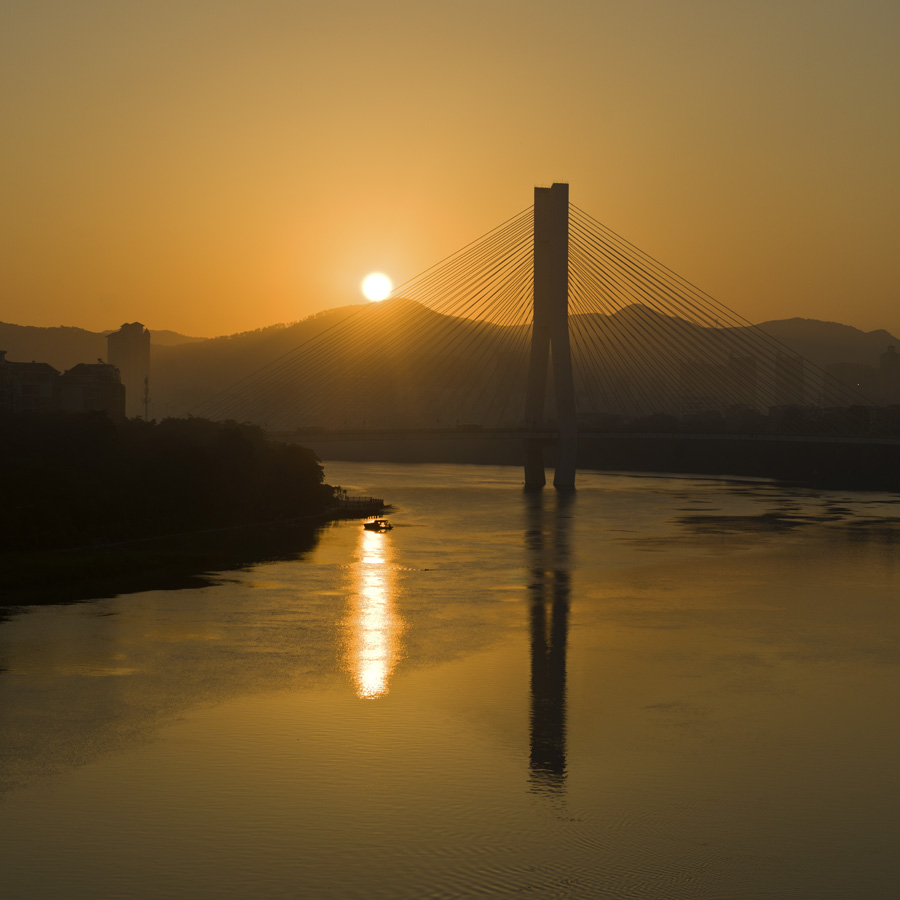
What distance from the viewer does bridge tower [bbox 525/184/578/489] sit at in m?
46.4

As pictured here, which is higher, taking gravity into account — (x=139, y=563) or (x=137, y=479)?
(x=137, y=479)

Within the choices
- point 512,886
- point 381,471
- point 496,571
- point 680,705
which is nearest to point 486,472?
point 381,471

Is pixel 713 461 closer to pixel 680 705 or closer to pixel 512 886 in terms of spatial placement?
pixel 680 705

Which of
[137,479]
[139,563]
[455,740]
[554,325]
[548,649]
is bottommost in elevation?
[455,740]

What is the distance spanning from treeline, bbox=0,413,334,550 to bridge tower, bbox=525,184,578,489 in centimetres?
1225

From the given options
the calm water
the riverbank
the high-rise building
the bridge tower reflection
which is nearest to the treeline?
the riverbank

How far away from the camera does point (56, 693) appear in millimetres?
13070

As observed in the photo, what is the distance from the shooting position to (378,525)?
32594 mm

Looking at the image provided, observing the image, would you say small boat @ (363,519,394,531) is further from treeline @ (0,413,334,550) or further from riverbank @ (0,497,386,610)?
treeline @ (0,413,334,550)

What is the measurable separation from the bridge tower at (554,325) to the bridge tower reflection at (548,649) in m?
13.6

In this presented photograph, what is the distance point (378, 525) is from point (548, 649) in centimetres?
1679

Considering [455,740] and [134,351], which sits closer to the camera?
[455,740]

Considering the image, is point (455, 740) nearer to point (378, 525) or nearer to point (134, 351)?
point (378, 525)

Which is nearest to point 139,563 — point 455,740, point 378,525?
point 378,525
